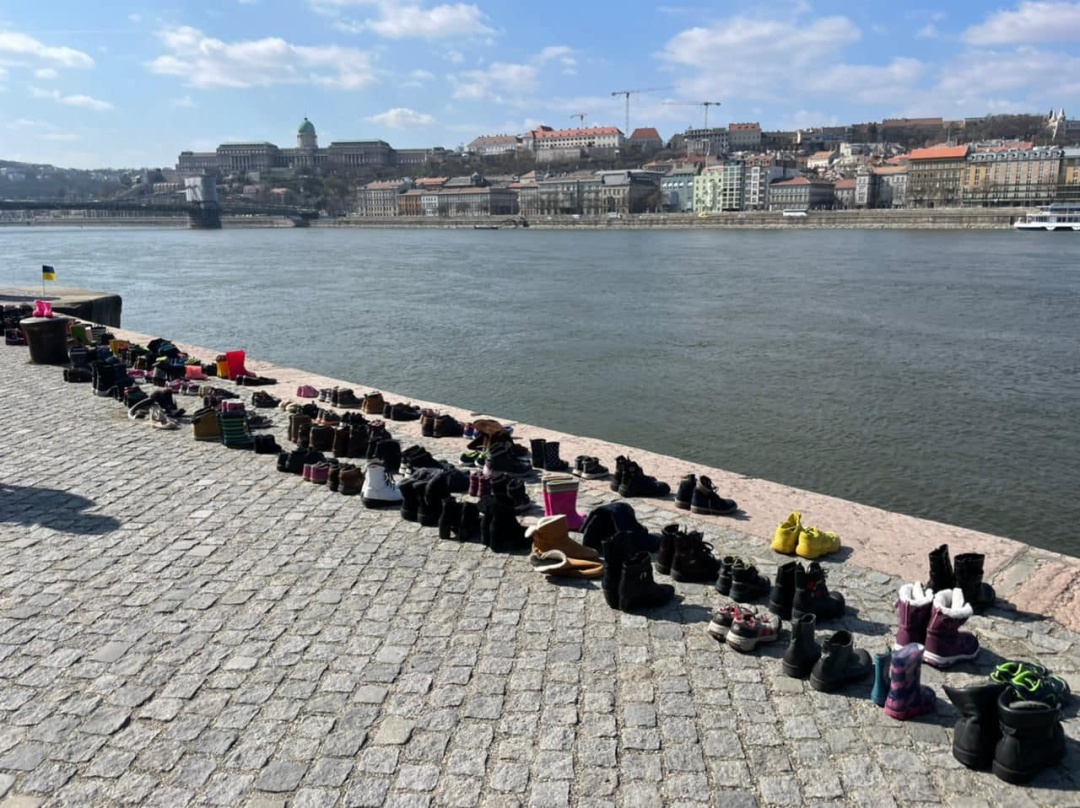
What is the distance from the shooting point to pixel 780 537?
4.98 m

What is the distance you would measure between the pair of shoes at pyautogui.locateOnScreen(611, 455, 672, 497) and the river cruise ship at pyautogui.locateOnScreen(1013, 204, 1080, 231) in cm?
7560

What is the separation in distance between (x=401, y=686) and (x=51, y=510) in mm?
3423

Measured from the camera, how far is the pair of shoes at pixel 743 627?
12.5 feet

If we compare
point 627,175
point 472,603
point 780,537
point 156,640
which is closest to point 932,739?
point 780,537

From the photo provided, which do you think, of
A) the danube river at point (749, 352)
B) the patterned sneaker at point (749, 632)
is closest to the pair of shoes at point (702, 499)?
the danube river at point (749, 352)

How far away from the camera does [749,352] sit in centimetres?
1778

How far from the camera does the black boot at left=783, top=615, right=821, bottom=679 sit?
3.61 m

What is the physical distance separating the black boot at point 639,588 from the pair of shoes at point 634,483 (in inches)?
68.6

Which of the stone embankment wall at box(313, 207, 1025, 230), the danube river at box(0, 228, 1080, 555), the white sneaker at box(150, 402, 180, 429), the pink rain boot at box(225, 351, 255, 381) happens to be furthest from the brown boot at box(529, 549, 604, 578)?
the stone embankment wall at box(313, 207, 1025, 230)

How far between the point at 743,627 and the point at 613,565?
0.75m

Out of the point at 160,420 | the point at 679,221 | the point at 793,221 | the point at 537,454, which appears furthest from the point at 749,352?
the point at 679,221

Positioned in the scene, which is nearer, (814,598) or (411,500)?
(814,598)

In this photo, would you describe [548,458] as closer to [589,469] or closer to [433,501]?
[589,469]

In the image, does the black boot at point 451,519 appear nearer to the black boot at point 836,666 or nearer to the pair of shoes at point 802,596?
the pair of shoes at point 802,596
